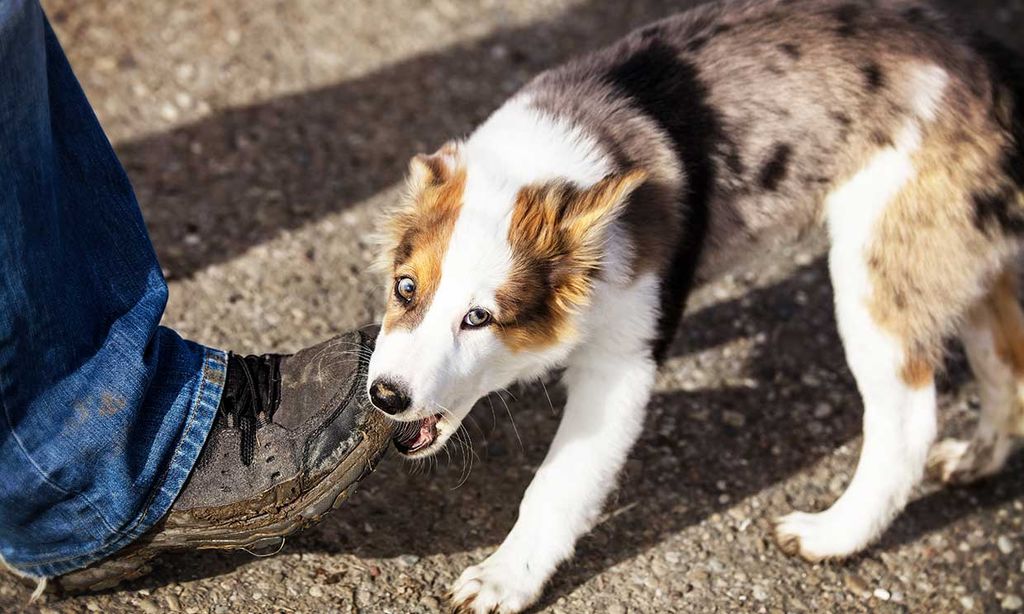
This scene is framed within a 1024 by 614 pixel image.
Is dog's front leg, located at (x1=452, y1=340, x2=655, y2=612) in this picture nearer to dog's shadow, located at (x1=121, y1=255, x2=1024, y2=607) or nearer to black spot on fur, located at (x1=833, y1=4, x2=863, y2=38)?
dog's shadow, located at (x1=121, y1=255, x2=1024, y2=607)

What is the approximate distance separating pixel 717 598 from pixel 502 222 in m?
1.37

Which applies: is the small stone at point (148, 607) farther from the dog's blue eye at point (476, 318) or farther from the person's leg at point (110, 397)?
the dog's blue eye at point (476, 318)

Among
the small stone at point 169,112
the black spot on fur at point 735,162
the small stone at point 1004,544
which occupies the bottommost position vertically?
the small stone at point 1004,544

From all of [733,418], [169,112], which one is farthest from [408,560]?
[169,112]

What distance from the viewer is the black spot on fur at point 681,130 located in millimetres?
A: 3383

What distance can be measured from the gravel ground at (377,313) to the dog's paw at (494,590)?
10 centimetres

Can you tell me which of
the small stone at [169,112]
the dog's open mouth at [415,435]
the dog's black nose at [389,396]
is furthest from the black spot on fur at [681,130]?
the small stone at [169,112]

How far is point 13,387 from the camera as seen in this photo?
2.66 meters

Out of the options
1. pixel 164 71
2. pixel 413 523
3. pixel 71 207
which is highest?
pixel 71 207

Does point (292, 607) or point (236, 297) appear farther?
point (236, 297)

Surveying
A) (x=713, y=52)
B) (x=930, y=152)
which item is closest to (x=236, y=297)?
(x=713, y=52)

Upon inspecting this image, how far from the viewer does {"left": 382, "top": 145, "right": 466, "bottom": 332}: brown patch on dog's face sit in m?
2.96

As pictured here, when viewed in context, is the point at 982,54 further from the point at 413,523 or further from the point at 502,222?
the point at 413,523

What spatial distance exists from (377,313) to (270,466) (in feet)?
4.64
